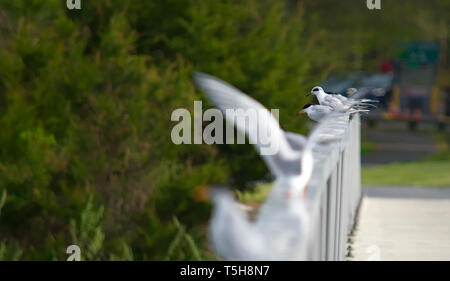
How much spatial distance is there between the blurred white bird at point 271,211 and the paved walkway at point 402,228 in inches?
133

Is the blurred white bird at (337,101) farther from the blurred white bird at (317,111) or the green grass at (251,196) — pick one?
the green grass at (251,196)

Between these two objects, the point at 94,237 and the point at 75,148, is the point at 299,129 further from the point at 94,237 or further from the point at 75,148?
the point at 94,237

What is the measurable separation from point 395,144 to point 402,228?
2311cm

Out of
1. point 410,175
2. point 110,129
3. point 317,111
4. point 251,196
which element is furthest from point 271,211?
point 410,175

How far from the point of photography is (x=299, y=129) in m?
13.8

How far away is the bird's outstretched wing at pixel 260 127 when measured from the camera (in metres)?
2.44

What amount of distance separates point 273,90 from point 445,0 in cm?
1877

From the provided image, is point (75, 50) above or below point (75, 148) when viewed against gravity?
above

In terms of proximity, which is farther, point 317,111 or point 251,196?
point 251,196

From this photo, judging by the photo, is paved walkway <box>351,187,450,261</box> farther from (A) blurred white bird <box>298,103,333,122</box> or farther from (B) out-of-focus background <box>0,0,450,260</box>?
(A) blurred white bird <box>298,103,333,122</box>

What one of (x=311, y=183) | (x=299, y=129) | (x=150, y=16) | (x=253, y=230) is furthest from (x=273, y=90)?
(x=253, y=230)

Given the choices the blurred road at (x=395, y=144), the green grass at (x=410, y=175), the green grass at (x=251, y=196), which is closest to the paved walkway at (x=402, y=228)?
the green grass at (x=410, y=175)

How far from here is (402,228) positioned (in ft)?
24.9

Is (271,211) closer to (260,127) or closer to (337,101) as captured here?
(260,127)
